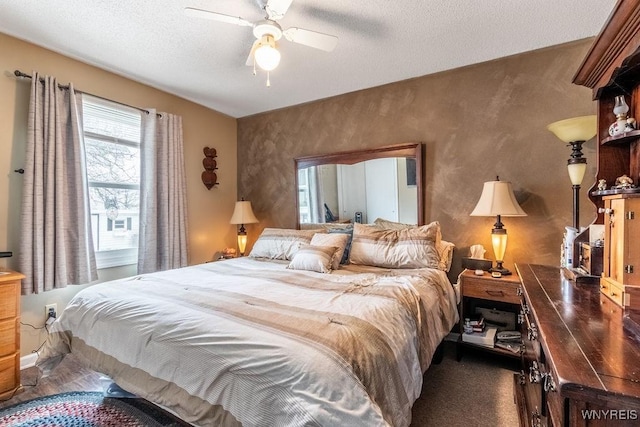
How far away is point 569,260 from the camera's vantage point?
172cm

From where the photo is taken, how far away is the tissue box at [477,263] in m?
2.44

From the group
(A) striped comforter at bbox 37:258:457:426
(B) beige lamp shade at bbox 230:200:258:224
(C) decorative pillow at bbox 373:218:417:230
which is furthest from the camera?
(B) beige lamp shade at bbox 230:200:258:224

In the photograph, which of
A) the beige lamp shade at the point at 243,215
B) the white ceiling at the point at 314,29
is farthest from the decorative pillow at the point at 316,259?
the white ceiling at the point at 314,29

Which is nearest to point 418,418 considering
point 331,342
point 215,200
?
point 331,342

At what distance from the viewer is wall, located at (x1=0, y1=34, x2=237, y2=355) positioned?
91.7 inches

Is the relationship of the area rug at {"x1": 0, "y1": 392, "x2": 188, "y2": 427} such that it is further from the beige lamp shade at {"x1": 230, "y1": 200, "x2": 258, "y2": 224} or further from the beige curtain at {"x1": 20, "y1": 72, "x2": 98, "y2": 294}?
the beige lamp shade at {"x1": 230, "y1": 200, "x2": 258, "y2": 224}

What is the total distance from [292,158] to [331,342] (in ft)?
9.61

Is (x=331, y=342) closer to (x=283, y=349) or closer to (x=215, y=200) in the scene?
(x=283, y=349)

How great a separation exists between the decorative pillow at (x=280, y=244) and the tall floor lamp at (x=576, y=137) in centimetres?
213

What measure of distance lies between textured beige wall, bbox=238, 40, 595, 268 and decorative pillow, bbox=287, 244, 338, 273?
1080 millimetres

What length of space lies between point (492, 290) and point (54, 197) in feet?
11.4

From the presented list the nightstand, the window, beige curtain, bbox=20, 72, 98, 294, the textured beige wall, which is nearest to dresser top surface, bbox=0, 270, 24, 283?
beige curtain, bbox=20, 72, 98, 294

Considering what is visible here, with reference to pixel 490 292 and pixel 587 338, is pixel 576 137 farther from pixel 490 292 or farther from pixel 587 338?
pixel 587 338
